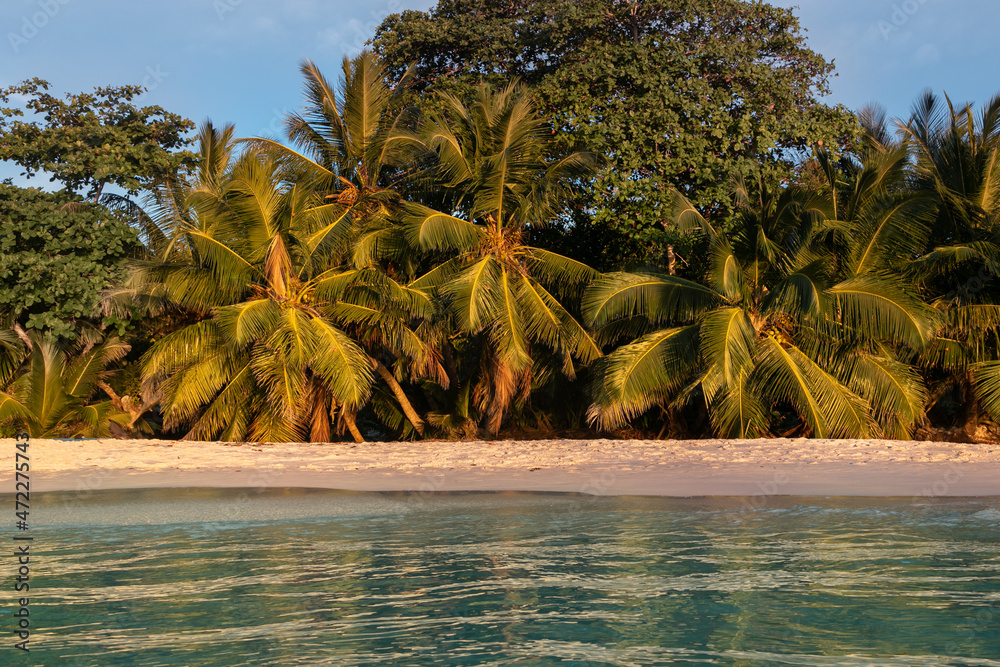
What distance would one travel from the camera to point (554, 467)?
11.9 m

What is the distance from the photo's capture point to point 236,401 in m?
16.5

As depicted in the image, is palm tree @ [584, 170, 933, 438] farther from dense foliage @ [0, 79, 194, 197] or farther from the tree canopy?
dense foliage @ [0, 79, 194, 197]

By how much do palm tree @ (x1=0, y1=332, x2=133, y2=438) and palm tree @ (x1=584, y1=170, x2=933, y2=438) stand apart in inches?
405

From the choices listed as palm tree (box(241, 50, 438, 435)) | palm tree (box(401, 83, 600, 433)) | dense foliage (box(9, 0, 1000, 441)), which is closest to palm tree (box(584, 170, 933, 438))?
dense foliage (box(9, 0, 1000, 441))

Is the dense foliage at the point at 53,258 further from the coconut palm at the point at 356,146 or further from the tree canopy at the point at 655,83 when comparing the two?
the tree canopy at the point at 655,83

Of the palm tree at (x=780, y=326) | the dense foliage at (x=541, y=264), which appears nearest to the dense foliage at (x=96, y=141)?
the dense foliage at (x=541, y=264)

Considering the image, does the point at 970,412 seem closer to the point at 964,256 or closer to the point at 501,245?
the point at 964,256

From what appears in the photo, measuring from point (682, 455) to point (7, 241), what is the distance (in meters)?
14.0

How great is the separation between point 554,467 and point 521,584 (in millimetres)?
5980

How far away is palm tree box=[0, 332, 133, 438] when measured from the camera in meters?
17.5

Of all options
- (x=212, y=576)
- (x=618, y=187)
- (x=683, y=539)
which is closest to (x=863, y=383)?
(x=618, y=187)

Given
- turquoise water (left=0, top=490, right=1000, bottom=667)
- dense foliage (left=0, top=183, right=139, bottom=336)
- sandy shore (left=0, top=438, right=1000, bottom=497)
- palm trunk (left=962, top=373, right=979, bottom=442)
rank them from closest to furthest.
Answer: turquoise water (left=0, top=490, right=1000, bottom=667), sandy shore (left=0, top=438, right=1000, bottom=497), palm trunk (left=962, top=373, right=979, bottom=442), dense foliage (left=0, top=183, right=139, bottom=336)

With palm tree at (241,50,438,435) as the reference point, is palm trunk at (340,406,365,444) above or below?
below

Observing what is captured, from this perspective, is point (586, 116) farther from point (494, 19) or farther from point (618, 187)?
point (494, 19)
